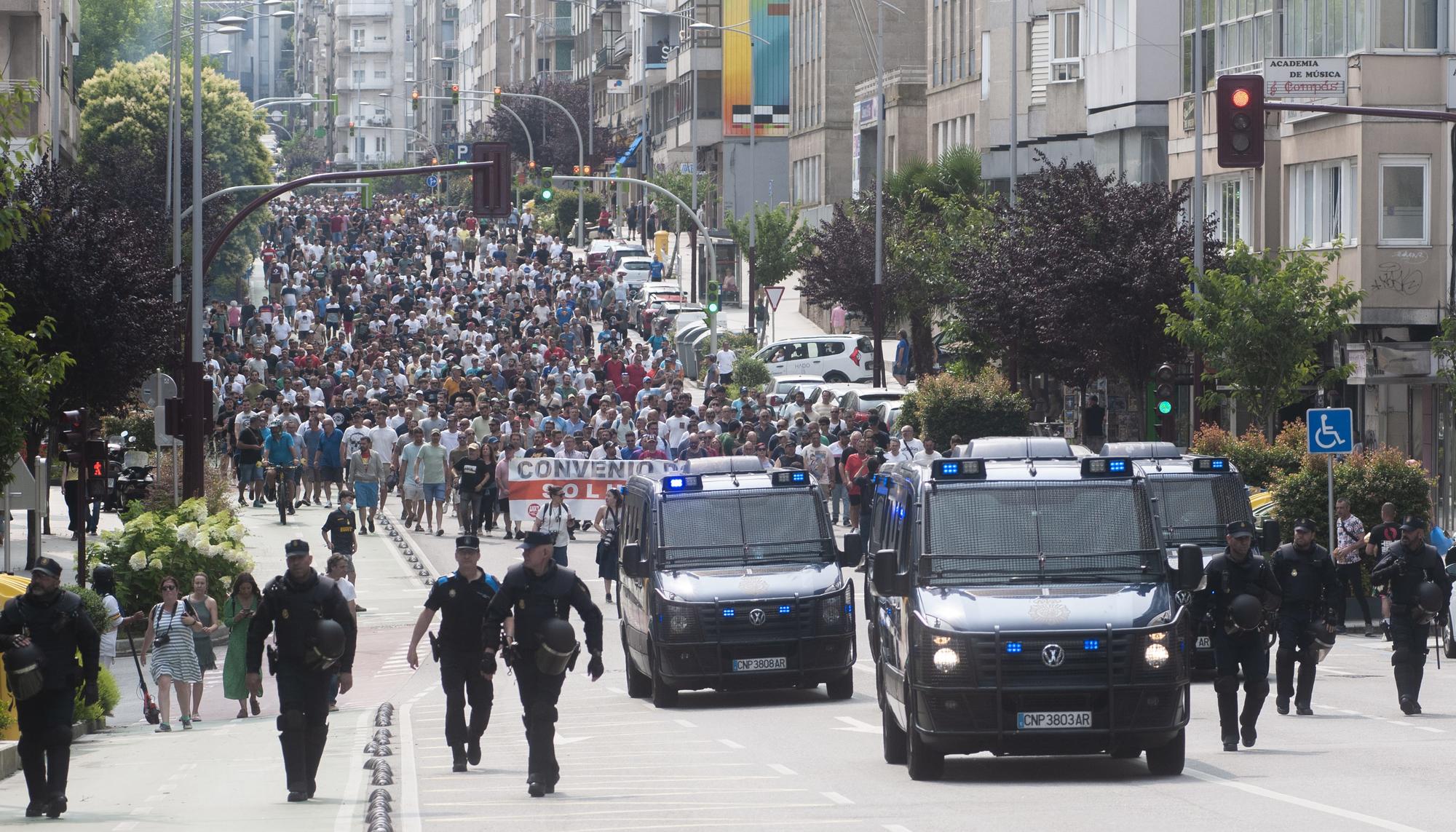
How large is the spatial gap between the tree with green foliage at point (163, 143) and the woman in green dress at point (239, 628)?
37.2 meters

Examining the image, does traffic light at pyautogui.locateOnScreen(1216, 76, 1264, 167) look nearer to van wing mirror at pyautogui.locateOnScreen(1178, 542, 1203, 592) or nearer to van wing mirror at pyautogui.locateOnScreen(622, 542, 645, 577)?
van wing mirror at pyautogui.locateOnScreen(622, 542, 645, 577)

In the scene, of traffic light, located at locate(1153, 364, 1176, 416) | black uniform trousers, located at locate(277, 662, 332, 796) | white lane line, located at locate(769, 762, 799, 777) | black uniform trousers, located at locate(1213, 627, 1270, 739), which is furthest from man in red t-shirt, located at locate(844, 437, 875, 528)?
black uniform trousers, located at locate(277, 662, 332, 796)

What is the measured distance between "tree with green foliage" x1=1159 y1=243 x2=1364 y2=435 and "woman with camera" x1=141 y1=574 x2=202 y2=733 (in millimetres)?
20591

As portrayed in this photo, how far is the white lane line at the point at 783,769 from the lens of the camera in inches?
567

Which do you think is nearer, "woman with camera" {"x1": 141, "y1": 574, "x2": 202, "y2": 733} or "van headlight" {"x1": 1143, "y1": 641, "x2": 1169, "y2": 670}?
"van headlight" {"x1": 1143, "y1": 641, "x2": 1169, "y2": 670}

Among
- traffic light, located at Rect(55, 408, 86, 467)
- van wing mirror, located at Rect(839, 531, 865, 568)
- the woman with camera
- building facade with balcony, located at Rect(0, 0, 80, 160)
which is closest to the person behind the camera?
van wing mirror, located at Rect(839, 531, 865, 568)

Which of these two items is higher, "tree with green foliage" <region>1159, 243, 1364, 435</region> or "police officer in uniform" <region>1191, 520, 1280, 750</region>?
"tree with green foliage" <region>1159, 243, 1364, 435</region>

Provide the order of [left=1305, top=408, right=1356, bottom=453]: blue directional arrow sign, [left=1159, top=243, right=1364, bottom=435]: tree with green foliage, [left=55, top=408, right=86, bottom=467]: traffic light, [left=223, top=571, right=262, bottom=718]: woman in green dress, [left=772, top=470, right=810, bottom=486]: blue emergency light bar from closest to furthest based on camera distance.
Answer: [left=772, top=470, right=810, bottom=486]: blue emergency light bar < [left=223, top=571, right=262, bottom=718]: woman in green dress < [left=55, top=408, right=86, bottom=467]: traffic light < [left=1305, top=408, right=1356, bottom=453]: blue directional arrow sign < [left=1159, top=243, right=1364, bottom=435]: tree with green foliage

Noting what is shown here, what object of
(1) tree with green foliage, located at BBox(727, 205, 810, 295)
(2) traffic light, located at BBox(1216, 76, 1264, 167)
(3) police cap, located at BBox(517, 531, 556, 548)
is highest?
(1) tree with green foliage, located at BBox(727, 205, 810, 295)

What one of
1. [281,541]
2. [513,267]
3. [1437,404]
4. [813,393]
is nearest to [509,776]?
[281,541]

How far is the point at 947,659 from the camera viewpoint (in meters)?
13.5

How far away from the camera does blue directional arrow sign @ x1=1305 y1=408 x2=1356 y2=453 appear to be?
27.1 m

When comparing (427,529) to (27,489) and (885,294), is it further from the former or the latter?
(885,294)

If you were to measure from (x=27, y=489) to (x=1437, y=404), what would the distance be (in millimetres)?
24285
